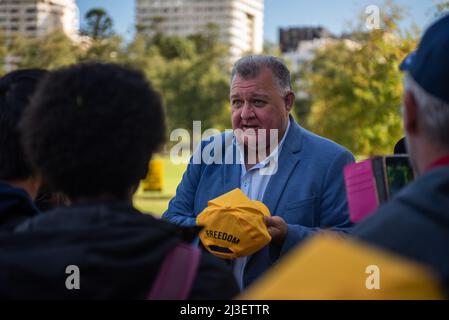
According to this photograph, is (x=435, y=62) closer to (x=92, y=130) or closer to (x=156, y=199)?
(x=92, y=130)

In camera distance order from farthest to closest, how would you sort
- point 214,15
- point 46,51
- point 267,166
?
1. point 214,15
2. point 46,51
3. point 267,166

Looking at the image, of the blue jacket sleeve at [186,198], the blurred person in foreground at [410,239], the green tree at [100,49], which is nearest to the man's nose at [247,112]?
the blue jacket sleeve at [186,198]

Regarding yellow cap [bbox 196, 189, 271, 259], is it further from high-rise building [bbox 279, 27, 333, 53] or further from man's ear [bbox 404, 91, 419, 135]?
high-rise building [bbox 279, 27, 333, 53]

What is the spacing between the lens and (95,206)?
1562 millimetres

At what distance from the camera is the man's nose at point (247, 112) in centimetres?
347


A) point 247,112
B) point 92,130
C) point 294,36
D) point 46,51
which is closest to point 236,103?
point 247,112

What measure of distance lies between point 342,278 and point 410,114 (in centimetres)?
71

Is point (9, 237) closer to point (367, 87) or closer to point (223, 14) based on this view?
point (367, 87)

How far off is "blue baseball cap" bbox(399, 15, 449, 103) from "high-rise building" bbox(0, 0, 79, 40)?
1064 inches

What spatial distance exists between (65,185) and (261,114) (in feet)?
6.47

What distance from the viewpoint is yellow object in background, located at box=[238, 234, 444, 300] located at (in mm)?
932

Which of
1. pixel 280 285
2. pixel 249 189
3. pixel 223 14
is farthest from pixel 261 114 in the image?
pixel 223 14

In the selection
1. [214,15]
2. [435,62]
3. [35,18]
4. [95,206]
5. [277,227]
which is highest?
[214,15]

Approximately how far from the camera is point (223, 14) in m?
139
